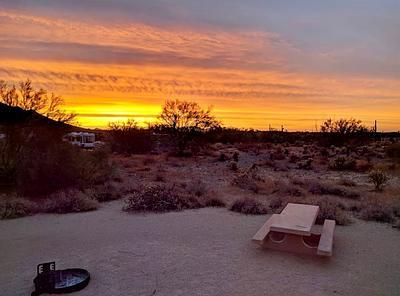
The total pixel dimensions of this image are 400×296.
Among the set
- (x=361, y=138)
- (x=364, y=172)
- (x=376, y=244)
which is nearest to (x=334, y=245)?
(x=376, y=244)

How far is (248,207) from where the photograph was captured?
375 inches

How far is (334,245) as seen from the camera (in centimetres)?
700

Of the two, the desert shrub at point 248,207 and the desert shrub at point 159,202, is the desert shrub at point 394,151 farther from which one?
the desert shrub at point 159,202

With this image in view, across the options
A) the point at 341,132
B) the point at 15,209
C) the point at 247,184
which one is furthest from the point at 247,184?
the point at 341,132

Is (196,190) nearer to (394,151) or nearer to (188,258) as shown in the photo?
(188,258)

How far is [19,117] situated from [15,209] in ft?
22.0

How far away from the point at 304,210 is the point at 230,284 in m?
2.89

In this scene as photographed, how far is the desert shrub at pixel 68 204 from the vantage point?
959cm

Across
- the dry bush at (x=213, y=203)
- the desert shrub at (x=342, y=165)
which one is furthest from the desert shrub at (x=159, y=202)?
the desert shrub at (x=342, y=165)

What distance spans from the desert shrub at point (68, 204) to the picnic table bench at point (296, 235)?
4.78 meters

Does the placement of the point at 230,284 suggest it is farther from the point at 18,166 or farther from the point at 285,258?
the point at 18,166

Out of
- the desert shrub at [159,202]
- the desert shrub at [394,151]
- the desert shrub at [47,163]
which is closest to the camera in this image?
the desert shrub at [159,202]

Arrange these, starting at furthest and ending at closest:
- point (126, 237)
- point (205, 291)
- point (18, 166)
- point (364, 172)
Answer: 1. point (364, 172)
2. point (18, 166)
3. point (126, 237)
4. point (205, 291)

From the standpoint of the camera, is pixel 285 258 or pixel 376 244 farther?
pixel 376 244
